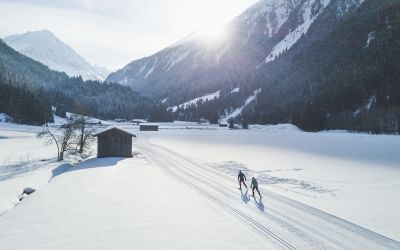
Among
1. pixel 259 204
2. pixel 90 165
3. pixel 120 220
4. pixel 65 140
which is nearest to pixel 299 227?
pixel 259 204

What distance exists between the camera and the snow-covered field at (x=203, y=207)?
1669cm

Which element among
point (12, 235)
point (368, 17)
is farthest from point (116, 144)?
point (368, 17)

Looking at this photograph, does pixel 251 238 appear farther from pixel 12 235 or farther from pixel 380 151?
pixel 380 151

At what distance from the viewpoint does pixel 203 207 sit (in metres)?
22.7

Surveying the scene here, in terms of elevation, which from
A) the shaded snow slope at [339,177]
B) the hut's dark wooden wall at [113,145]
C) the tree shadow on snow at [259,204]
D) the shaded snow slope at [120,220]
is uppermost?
the hut's dark wooden wall at [113,145]

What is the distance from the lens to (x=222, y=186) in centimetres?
2950

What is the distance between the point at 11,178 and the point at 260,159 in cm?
2908

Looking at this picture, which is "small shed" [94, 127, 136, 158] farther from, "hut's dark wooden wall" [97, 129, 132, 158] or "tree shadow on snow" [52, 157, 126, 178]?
"tree shadow on snow" [52, 157, 126, 178]

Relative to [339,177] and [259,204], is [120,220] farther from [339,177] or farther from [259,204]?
Answer: [339,177]

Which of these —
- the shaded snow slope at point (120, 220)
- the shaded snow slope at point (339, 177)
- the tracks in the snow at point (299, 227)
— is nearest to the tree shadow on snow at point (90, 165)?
the shaded snow slope at point (120, 220)

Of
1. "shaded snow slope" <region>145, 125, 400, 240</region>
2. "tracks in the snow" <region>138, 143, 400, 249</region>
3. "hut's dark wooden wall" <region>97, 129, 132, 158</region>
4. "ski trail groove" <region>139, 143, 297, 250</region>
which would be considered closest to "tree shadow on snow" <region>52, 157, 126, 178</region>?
"hut's dark wooden wall" <region>97, 129, 132, 158</region>

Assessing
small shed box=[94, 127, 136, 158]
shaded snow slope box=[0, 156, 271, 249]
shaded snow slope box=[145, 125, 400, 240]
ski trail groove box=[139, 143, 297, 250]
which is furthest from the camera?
small shed box=[94, 127, 136, 158]

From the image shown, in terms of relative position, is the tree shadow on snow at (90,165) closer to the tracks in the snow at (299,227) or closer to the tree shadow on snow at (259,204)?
the tracks in the snow at (299,227)

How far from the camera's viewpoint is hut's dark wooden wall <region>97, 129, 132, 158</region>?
164ft
